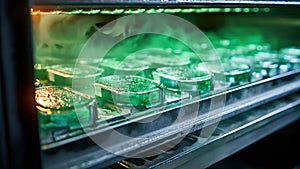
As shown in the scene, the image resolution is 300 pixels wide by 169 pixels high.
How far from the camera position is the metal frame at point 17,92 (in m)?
0.58

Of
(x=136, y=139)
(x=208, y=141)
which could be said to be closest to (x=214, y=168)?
(x=208, y=141)

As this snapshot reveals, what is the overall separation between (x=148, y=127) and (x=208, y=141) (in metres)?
0.23

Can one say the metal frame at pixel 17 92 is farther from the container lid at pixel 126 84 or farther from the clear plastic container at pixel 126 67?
the clear plastic container at pixel 126 67

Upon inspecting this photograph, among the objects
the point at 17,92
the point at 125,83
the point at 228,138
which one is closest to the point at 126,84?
the point at 125,83

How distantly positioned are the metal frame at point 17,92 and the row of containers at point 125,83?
7 cm

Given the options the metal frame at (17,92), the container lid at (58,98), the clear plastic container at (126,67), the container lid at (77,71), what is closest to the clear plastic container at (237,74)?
the clear plastic container at (126,67)

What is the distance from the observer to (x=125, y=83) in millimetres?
1163

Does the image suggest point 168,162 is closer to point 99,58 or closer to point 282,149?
point 99,58

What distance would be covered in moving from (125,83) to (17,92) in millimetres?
577

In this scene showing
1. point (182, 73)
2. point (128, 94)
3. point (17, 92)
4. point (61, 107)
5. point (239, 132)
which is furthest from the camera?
point (182, 73)

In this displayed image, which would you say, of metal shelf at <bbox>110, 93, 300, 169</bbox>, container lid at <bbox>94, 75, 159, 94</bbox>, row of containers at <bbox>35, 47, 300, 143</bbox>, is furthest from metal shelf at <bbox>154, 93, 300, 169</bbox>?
container lid at <bbox>94, 75, 159, 94</bbox>

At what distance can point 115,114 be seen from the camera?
38.1 inches

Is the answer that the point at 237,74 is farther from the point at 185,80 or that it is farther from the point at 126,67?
the point at 126,67

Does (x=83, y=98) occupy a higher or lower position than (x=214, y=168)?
higher
